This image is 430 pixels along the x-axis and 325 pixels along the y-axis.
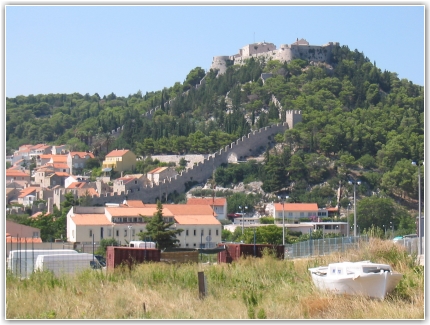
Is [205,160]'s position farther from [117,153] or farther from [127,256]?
[127,256]

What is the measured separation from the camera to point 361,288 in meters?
15.5

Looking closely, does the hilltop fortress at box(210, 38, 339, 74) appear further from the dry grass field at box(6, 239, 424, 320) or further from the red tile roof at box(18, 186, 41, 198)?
the dry grass field at box(6, 239, 424, 320)

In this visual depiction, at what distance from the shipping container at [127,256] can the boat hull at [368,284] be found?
4744 mm

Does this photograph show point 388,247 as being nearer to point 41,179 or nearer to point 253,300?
point 253,300

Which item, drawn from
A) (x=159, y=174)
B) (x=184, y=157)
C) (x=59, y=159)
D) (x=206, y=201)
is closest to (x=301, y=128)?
(x=184, y=157)

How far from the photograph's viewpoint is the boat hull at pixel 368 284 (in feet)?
50.8

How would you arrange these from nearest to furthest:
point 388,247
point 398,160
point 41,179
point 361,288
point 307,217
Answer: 1. point 361,288
2. point 388,247
3. point 307,217
4. point 398,160
5. point 41,179

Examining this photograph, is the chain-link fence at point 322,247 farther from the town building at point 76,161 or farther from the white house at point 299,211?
the town building at point 76,161

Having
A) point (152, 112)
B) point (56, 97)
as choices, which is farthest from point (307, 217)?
point (56, 97)

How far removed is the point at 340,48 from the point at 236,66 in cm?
927

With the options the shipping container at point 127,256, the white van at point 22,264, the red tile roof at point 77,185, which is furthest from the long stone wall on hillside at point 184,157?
the shipping container at point 127,256

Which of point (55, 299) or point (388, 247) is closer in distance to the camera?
point (55, 299)

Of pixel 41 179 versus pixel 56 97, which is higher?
pixel 56 97

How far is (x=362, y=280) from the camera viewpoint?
50.7 ft
